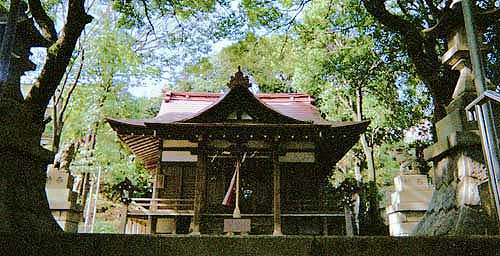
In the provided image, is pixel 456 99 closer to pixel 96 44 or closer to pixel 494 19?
pixel 494 19

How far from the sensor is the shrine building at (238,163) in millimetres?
10945

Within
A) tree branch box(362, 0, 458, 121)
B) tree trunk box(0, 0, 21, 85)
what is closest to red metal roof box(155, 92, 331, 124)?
tree branch box(362, 0, 458, 121)

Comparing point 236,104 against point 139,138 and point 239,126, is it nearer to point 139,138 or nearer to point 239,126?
point 239,126

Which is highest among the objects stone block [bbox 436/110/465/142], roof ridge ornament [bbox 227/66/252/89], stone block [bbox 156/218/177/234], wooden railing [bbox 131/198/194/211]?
roof ridge ornament [bbox 227/66/252/89]

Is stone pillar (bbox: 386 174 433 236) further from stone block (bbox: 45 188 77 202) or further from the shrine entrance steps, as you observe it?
stone block (bbox: 45 188 77 202)

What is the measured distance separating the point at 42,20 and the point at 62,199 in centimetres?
531

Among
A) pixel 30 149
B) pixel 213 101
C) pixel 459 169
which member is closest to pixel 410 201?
pixel 459 169

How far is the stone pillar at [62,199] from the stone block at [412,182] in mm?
8470

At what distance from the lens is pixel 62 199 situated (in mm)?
9406

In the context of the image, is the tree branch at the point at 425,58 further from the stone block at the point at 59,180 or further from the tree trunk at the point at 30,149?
the stone block at the point at 59,180

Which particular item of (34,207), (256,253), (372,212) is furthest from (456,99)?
(372,212)

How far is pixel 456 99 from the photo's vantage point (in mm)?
4578

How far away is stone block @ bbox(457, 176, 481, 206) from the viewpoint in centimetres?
405

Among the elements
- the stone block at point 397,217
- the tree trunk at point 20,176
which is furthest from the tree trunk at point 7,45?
the stone block at point 397,217
